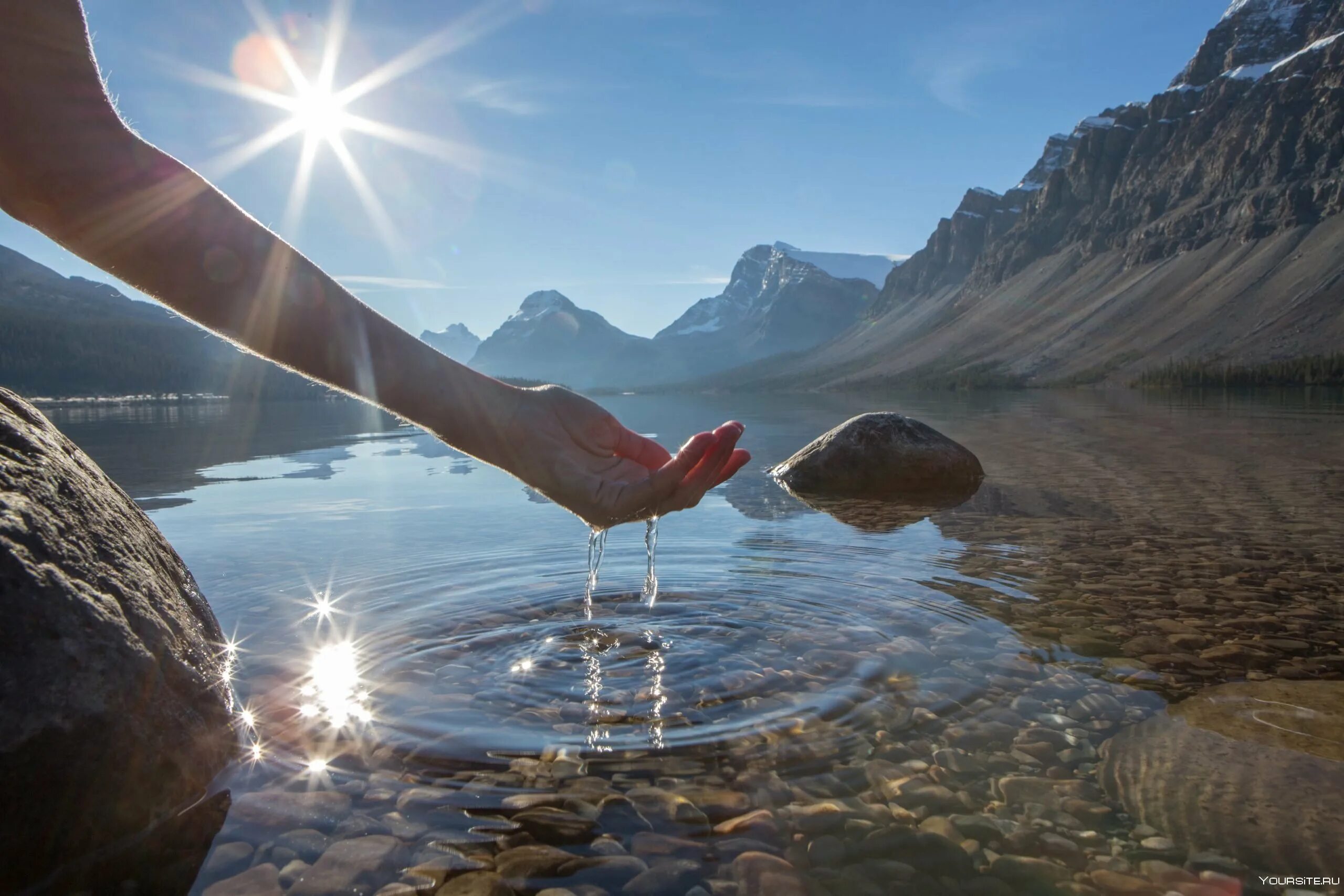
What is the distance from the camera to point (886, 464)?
1563cm

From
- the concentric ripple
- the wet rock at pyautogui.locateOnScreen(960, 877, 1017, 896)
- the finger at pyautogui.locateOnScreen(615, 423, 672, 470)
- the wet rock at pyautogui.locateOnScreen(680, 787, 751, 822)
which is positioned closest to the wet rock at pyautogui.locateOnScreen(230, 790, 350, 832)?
the concentric ripple

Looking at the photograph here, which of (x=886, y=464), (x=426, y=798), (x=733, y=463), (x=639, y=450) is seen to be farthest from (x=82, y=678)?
(x=886, y=464)

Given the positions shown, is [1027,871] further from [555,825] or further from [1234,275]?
[1234,275]

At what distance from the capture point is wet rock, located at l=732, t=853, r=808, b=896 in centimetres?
317

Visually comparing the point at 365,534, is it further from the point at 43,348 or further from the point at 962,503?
the point at 43,348

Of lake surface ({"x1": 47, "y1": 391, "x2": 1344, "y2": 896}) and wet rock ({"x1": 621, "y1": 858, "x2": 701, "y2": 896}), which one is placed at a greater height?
lake surface ({"x1": 47, "y1": 391, "x2": 1344, "y2": 896})

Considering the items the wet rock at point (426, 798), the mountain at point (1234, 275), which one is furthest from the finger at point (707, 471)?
the mountain at point (1234, 275)

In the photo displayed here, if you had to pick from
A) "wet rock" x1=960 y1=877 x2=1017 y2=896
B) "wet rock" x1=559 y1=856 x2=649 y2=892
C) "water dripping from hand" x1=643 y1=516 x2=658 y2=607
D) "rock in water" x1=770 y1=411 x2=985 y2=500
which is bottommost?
"wet rock" x1=960 y1=877 x2=1017 y2=896

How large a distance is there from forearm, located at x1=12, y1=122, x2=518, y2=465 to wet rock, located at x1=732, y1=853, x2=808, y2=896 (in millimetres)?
2113

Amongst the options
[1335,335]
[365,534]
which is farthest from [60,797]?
[1335,335]

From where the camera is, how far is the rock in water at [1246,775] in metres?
3.37

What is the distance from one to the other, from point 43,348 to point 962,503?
221987 millimetres

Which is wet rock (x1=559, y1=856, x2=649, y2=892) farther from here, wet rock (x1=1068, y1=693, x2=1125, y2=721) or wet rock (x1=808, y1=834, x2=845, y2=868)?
wet rock (x1=1068, y1=693, x2=1125, y2=721)

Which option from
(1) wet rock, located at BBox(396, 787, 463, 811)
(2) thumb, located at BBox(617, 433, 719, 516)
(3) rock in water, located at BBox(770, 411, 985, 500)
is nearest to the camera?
(1) wet rock, located at BBox(396, 787, 463, 811)
